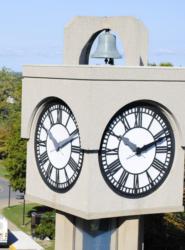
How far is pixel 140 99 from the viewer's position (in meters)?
12.8

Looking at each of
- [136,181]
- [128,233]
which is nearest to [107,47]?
[136,181]

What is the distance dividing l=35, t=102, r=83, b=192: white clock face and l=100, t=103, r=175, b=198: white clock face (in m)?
0.59

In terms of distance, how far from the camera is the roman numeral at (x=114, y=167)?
1266cm

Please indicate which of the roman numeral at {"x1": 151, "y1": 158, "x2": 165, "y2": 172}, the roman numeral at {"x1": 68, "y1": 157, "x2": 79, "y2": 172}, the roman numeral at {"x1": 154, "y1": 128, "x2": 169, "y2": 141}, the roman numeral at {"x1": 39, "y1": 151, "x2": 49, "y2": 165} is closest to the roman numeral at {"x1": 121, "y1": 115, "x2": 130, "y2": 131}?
the roman numeral at {"x1": 154, "y1": 128, "x2": 169, "y2": 141}

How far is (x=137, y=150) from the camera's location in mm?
12883

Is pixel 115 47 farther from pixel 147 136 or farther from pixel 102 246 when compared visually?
pixel 102 246

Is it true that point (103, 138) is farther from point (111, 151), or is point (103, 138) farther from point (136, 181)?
point (136, 181)

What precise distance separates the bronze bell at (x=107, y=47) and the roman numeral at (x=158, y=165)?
226 cm

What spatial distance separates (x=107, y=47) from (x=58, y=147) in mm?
2253

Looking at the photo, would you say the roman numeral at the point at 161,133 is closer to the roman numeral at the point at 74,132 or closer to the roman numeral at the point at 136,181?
the roman numeral at the point at 136,181

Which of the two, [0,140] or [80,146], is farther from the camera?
[0,140]

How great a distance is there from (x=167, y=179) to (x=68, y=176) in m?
1.88

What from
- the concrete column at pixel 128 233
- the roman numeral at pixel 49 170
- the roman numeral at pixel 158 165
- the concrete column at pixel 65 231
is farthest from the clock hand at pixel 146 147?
the concrete column at pixel 65 231

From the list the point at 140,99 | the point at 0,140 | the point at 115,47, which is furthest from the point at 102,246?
the point at 0,140
